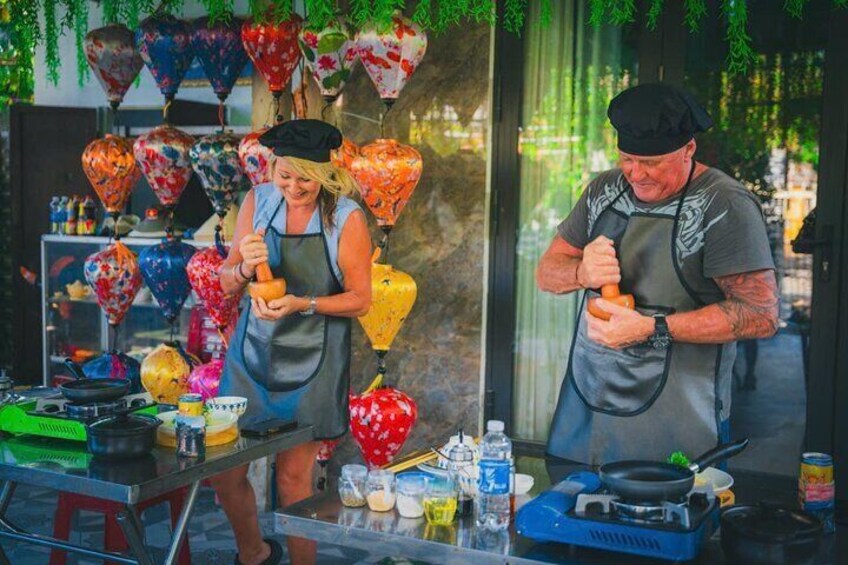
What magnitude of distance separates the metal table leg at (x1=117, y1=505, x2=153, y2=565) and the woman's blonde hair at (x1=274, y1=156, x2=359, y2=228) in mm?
1275

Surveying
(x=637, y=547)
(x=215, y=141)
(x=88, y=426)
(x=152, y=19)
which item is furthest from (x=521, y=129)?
(x=637, y=547)

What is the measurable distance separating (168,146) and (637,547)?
3.30 m

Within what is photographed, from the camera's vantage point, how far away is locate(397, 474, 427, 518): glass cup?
251 cm

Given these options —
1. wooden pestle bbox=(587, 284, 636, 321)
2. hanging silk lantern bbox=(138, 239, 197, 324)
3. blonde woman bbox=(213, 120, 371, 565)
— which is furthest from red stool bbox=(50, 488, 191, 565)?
wooden pestle bbox=(587, 284, 636, 321)

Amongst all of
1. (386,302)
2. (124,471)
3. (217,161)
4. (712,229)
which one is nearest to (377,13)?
(217,161)

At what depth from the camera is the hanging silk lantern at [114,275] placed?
5.01m

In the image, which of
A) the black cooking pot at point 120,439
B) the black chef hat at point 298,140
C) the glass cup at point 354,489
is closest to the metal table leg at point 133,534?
the black cooking pot at point 120,439

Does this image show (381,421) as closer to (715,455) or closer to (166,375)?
(166,375)

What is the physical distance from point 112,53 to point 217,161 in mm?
708

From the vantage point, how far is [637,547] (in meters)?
2.15

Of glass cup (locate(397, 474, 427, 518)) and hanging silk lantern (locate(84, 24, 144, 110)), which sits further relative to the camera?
hanging silk lantern (locate(84, 24, 144, 110))

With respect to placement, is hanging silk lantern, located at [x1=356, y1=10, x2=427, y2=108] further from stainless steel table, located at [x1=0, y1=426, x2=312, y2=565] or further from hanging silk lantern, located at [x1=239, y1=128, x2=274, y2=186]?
stainless steel table, located at [x1=0, y1=426, x2=312, y2=565]

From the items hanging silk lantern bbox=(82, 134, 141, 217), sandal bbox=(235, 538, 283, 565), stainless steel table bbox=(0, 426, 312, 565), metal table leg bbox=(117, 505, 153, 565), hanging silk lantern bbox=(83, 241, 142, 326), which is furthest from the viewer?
hanging silk lantern bbox=(83, 241, 142, 326)

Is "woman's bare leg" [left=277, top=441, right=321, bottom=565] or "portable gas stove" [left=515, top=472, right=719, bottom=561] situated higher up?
"portable gas stove" [left=515, top=472, right=719, bottom=561]
